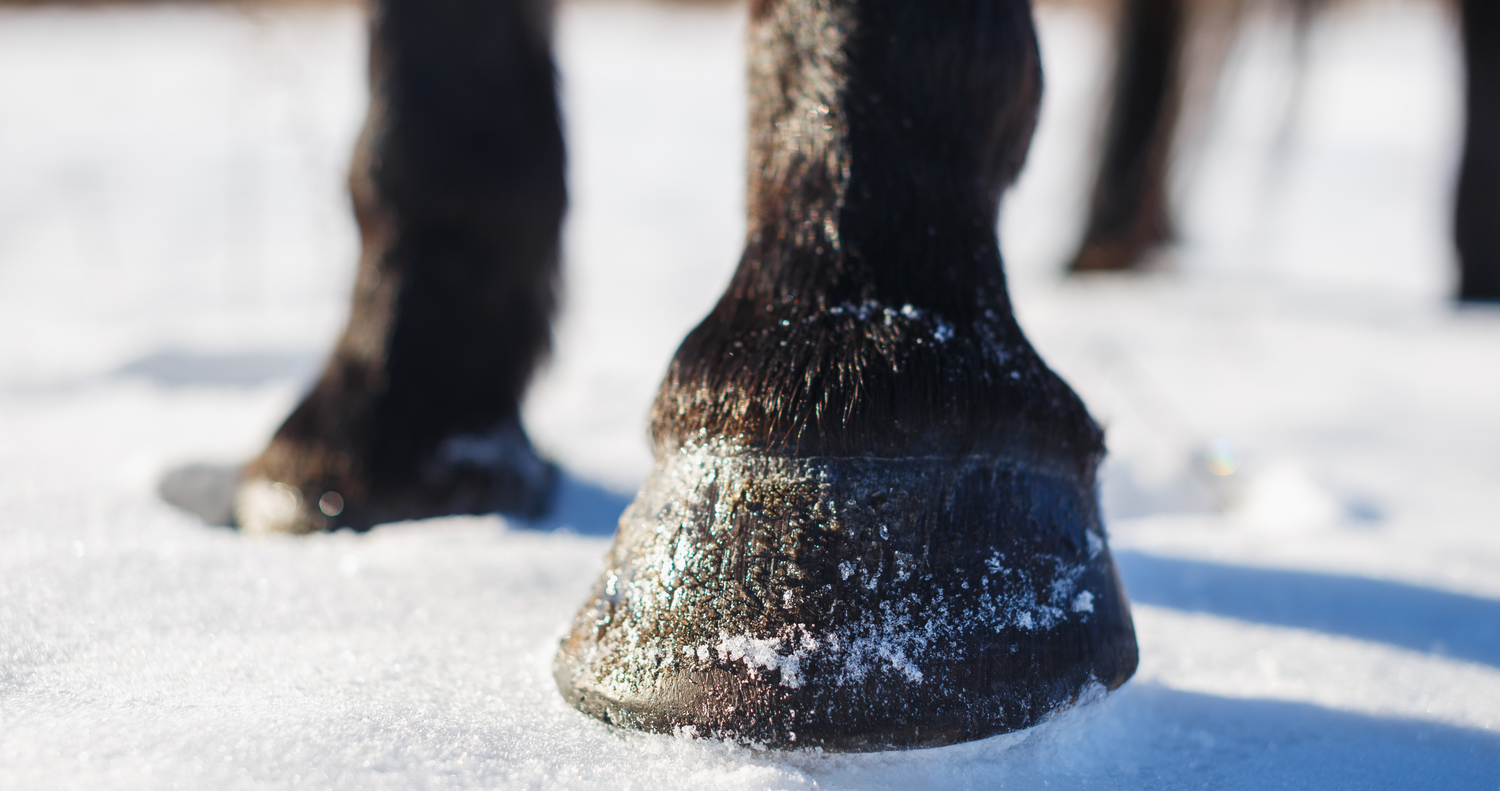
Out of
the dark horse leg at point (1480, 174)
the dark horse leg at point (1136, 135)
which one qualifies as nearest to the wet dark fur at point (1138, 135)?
the dark horse leg at point (1136, 135)

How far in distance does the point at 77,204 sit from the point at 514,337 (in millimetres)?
6604

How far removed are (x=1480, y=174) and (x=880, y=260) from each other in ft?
16.2

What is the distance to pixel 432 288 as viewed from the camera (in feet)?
8.25

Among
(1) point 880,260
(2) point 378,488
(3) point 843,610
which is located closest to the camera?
(3) point 843,610

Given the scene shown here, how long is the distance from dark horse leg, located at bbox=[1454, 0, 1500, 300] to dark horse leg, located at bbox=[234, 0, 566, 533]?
180 inches

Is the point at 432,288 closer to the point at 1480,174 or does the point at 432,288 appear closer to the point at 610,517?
the point at 610,517

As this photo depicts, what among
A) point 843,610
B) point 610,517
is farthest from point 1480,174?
point 843,610

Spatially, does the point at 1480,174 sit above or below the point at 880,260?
above

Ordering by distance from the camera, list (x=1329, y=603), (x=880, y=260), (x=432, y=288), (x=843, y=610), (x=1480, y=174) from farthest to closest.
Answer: (x=1480, y=174) < (x=432, y=288) < (x=1329, y=603) < (x=880, y=260) < (x=843, y=610)

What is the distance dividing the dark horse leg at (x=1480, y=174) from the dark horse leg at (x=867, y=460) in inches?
181

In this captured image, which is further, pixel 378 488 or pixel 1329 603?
pixel 378 488

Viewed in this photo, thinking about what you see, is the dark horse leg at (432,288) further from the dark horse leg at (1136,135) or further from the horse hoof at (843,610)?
the dark horse leg at (1136,135)

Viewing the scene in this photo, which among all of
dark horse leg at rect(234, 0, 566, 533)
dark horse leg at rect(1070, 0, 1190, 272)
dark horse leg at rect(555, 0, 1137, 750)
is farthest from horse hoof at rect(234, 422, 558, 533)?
dark horse leg at rect(1070, 0, 1190, 272)

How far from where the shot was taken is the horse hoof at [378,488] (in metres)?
2.36
